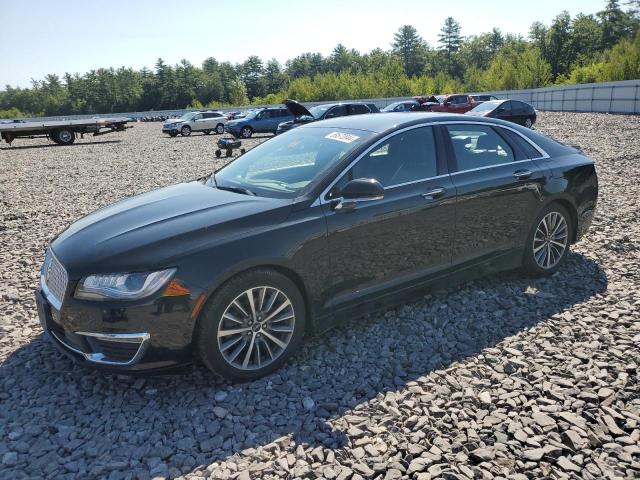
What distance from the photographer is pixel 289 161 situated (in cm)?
424

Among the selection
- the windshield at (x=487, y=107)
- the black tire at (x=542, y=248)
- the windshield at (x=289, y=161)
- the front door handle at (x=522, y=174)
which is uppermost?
the windshield at (x=289, y=161)

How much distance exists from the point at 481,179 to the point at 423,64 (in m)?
123

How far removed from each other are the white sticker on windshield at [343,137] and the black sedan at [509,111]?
18155mm

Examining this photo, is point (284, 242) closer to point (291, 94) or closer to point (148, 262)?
point (148, 262)

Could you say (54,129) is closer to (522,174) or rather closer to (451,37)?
(522,174)

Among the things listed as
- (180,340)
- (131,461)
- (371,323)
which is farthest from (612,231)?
(131,461)

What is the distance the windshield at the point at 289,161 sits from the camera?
3.84m

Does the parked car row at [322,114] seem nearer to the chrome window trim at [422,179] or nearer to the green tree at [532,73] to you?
the chrome window trim at [422,179]

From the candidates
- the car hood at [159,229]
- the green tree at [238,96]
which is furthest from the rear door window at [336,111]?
the green tree at [238,96]

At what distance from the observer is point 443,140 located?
4.32m

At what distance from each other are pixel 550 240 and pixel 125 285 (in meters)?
3.92

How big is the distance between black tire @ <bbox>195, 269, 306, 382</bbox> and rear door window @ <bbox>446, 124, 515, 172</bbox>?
1907 mm

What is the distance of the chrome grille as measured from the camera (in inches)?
128

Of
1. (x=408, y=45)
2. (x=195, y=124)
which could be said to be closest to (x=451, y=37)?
(x=408, y=45)
